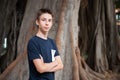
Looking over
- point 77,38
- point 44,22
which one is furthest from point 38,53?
point 77,38

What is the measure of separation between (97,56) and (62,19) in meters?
1.69

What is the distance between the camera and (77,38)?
3803 mm

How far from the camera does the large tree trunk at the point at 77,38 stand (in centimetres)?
358

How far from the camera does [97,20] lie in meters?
5.38

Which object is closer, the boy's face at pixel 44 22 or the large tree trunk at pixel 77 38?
the boy's face at pixel 44 22

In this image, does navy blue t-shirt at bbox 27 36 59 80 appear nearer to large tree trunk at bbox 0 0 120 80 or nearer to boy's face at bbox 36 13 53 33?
boy's face at bbox 36 13 53 33

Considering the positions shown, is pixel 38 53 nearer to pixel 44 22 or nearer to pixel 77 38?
pixel 44 22

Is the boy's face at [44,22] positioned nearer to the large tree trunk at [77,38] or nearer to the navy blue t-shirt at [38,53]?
the navy blue t-shirt at [38,53]

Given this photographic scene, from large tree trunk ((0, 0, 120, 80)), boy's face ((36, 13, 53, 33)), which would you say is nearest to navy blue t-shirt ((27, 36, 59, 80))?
boy's face ((36, 13, 53, 33))

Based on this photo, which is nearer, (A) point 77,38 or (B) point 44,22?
(B) point 44,22

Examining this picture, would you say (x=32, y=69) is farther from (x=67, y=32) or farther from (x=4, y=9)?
(x=4, y=9)

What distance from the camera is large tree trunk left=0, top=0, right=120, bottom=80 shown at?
358 cm

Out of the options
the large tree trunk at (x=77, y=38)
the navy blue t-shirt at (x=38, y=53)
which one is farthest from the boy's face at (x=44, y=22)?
the large tree trunk at (x=77, y=38)

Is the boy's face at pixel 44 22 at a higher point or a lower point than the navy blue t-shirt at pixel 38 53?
higher
